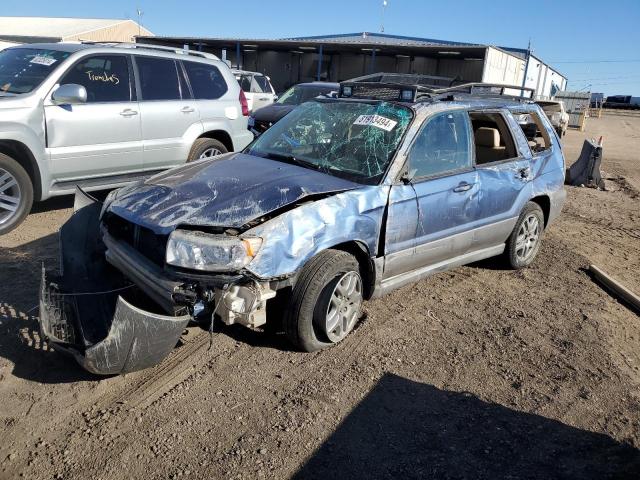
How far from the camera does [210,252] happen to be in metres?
3.09

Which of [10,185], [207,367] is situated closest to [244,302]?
[207,367]

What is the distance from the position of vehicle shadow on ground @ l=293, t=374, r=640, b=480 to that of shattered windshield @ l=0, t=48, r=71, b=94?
496 cm

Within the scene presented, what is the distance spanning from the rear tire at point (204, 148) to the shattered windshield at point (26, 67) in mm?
1826

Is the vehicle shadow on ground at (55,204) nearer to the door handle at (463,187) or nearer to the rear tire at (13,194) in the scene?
the rear tire at (13,194)

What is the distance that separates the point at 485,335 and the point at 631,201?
764 cm

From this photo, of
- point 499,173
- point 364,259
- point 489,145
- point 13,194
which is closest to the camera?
point 364,259

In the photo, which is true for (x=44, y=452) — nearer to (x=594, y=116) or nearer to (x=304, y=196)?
(x=304, y=196)

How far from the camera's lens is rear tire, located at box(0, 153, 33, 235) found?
540 centimetres

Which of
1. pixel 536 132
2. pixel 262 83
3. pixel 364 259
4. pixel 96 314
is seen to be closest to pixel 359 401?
pixel 364 259

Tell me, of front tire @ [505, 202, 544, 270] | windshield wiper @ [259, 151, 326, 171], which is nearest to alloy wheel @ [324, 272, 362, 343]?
windshield wiper @ [259, 151, 326, 171]

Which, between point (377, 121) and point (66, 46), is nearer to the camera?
point (377, 121)

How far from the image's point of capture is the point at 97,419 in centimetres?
288

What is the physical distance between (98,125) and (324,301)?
3904 mm

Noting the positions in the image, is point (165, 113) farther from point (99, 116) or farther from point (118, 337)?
point (118, 337)
